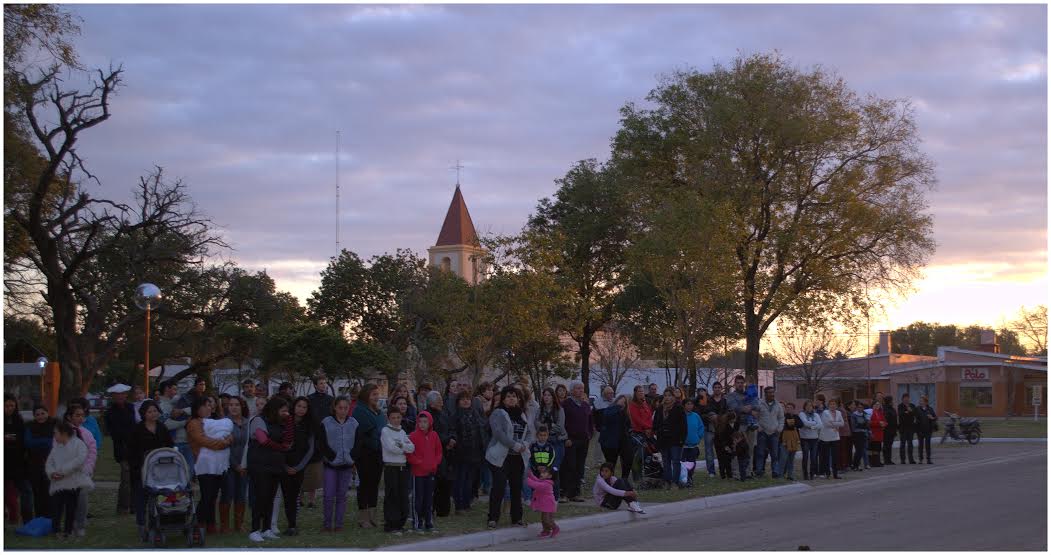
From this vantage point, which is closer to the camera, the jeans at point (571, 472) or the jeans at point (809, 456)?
the jeans at point (571, 472)

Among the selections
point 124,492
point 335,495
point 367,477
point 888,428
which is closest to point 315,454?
point 335,495

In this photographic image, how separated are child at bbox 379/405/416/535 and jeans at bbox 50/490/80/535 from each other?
12.0 feet

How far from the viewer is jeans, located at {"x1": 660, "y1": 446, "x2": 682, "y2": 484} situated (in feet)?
60.1

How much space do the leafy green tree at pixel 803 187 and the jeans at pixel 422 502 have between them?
29165mm

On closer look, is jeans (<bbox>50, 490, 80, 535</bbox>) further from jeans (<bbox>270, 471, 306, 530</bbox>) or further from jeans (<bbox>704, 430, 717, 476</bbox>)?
jeans (<bbox>704, 430, 717, 476</bbox>)

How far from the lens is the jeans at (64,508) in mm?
12227

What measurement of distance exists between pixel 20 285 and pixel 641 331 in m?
31.2

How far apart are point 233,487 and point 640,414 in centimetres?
811

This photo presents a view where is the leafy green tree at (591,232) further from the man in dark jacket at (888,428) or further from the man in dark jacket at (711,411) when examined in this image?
the man in dark jacket at (711,411)

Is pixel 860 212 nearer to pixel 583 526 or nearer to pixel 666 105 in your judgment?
pixel 666 105

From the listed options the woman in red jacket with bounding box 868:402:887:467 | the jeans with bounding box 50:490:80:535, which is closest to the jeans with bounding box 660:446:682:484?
the woman in red jacket with bounding box 868:402:887:467

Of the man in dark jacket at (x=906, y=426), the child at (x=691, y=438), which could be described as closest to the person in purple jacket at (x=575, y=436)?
the child at (x=691, y=438)

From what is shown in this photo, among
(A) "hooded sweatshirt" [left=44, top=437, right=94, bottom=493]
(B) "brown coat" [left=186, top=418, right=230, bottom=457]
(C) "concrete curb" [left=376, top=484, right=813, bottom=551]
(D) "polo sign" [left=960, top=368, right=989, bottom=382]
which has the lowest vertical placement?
(C) "concrete curb" [left=376, top=484, right=813, bottom=551]

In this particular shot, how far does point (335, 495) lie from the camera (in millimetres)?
12805
